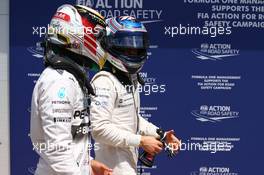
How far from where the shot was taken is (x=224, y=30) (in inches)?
209

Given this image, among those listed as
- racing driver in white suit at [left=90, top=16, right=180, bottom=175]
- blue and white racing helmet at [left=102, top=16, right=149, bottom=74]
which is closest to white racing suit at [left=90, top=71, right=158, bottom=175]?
racing driver in white suit at [left=90, top=16, right=180, bottom=175]

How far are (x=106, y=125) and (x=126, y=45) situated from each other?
572 mm

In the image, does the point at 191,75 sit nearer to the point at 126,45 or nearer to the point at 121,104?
the point at 126,45

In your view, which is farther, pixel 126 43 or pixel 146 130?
pixel 146 130

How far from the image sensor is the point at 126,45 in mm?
3641

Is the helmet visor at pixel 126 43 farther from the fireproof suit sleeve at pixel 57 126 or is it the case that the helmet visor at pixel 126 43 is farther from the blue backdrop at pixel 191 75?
the blue backdrop at pixel 191 75

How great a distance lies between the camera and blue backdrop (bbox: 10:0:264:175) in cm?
527

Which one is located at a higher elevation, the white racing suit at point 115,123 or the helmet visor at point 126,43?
the helmet visor at point 126,43

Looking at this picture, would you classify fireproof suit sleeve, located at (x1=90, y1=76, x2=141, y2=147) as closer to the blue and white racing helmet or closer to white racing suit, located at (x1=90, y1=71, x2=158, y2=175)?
white racing suit, located at (x1=90, y1=71, x2=158, y2=175)

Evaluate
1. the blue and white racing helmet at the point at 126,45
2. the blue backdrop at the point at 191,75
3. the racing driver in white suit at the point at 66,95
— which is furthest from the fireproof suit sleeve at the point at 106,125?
the blue backdrop at the point at 191,75

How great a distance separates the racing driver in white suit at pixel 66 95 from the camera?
2.50 meters

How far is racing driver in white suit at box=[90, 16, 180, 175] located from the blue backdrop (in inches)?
61.9

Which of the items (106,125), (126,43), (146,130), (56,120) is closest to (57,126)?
(56,120)

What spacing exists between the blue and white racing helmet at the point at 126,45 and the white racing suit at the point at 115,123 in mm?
112
